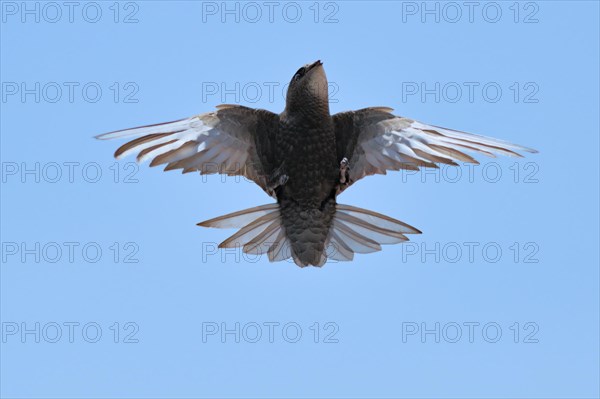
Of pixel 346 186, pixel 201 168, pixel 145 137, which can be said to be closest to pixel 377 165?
pixel 346 186

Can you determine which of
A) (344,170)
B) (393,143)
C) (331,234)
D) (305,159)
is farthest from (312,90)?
(331,234)

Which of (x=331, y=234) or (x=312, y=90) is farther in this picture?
(x=331, y=234)

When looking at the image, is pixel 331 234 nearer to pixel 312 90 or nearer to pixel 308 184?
pixel 308 184

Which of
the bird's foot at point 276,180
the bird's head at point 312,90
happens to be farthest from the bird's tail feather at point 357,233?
the bird's head at point 312,90

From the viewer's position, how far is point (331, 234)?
948 cm

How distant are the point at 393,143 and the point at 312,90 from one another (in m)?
0.97

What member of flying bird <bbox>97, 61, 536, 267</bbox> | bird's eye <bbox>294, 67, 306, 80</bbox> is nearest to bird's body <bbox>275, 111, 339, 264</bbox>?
flying bird <bbox>97, 61, 536, 267</bbox>

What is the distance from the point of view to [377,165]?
923 centimetres

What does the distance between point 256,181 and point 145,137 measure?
1.29 metres

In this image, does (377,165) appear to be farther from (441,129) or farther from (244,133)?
(244,133)

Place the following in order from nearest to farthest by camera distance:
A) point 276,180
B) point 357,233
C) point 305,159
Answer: point 305,159, point 276,180, point 357,233

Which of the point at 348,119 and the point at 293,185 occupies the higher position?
the point at 348,119

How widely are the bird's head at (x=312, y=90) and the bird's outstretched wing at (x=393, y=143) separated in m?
0.29

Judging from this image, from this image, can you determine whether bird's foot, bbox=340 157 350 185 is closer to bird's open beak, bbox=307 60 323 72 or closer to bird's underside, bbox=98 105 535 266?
bird's underside, bbox=98 105 535 266
